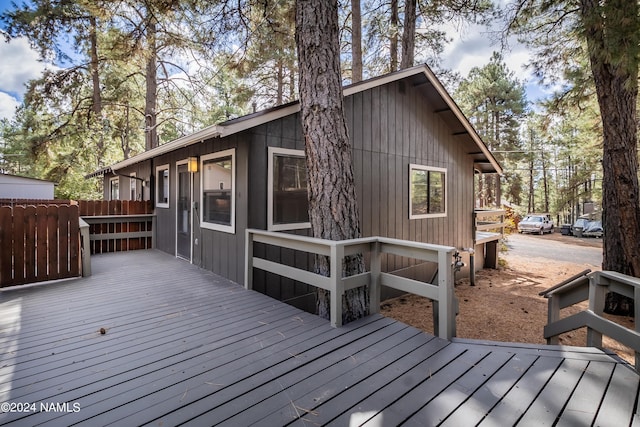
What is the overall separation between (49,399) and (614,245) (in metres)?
7.71

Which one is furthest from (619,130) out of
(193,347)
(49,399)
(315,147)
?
(49,399)

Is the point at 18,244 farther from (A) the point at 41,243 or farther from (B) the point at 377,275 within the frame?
(B) the point at 377,275

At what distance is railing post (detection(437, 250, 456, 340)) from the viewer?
8.62 feet

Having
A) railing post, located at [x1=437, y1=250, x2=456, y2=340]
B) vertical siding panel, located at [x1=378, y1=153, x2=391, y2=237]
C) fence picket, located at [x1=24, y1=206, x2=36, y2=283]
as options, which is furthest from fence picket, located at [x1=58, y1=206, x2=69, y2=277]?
vertical siding panel, located at [x1=378, y1=153, x2=391, y2=237]

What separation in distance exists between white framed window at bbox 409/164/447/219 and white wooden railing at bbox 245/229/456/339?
3.92 meters

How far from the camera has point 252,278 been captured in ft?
14.0

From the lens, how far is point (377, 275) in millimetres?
3205

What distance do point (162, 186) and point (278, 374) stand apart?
6.63 m

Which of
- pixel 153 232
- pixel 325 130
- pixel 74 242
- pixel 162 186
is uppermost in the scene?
pixel 325 130

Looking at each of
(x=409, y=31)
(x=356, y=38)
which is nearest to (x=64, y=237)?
(x=356, y=38)

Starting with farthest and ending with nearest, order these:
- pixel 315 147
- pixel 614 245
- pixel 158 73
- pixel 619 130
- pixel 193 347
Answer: pixel 158 73, pixel 614 245, pixel 619 130, pixel 315 147, pixel 193 347

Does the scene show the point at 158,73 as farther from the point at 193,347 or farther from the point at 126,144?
the point at 193,347

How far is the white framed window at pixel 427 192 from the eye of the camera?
272 inches

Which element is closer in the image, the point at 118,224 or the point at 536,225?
the point at 118,224
